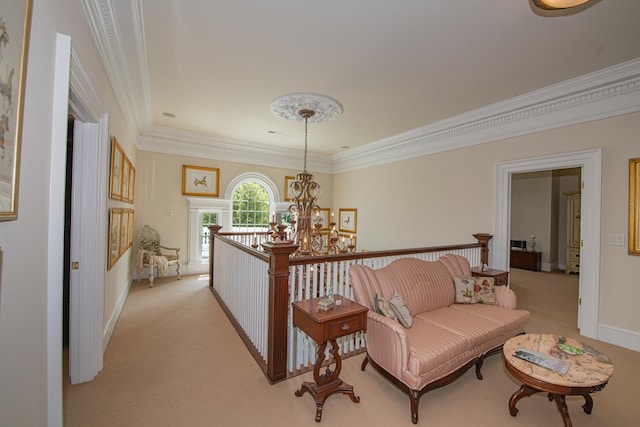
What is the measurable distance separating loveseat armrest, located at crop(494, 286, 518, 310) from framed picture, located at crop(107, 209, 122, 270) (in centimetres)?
461

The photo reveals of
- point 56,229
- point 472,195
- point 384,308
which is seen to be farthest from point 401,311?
point 472,195

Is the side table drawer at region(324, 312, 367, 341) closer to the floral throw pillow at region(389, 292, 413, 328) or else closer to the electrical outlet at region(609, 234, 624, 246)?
the floral throw pillow at region(389, 292, 413, 328)

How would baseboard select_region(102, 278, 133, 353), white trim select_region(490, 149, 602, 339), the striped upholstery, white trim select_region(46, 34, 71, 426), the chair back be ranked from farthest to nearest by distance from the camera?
the chair back → white trim select_region(490, 149, 602, 339) → baseboard select_region(102, 278, 133, 353) → the striped upholstery → white trim select_region(46, 34, 71, 426)

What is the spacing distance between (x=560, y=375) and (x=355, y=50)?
334 centimetres

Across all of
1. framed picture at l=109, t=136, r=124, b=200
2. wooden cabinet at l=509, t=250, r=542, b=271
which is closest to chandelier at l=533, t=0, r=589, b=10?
framed picture at l=109, t=136, r=124, b=200

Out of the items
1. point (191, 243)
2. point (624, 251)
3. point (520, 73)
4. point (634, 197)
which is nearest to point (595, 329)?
point (624, 251)

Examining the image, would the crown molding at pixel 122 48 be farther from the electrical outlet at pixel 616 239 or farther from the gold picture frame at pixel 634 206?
the electrical outlet at pixel 616 239

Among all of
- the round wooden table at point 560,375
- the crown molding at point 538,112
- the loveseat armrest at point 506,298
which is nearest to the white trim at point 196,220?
the crown molding at point 538,112

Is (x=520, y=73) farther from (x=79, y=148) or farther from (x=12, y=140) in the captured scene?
(x=79, y=148)

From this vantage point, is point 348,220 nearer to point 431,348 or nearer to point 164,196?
point 164,196

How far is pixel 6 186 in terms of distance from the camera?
3.57ft

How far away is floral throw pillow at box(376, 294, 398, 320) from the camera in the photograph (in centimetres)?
246

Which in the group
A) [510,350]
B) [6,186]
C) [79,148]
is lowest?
[510,350]

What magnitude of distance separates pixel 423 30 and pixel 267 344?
3379 mm
